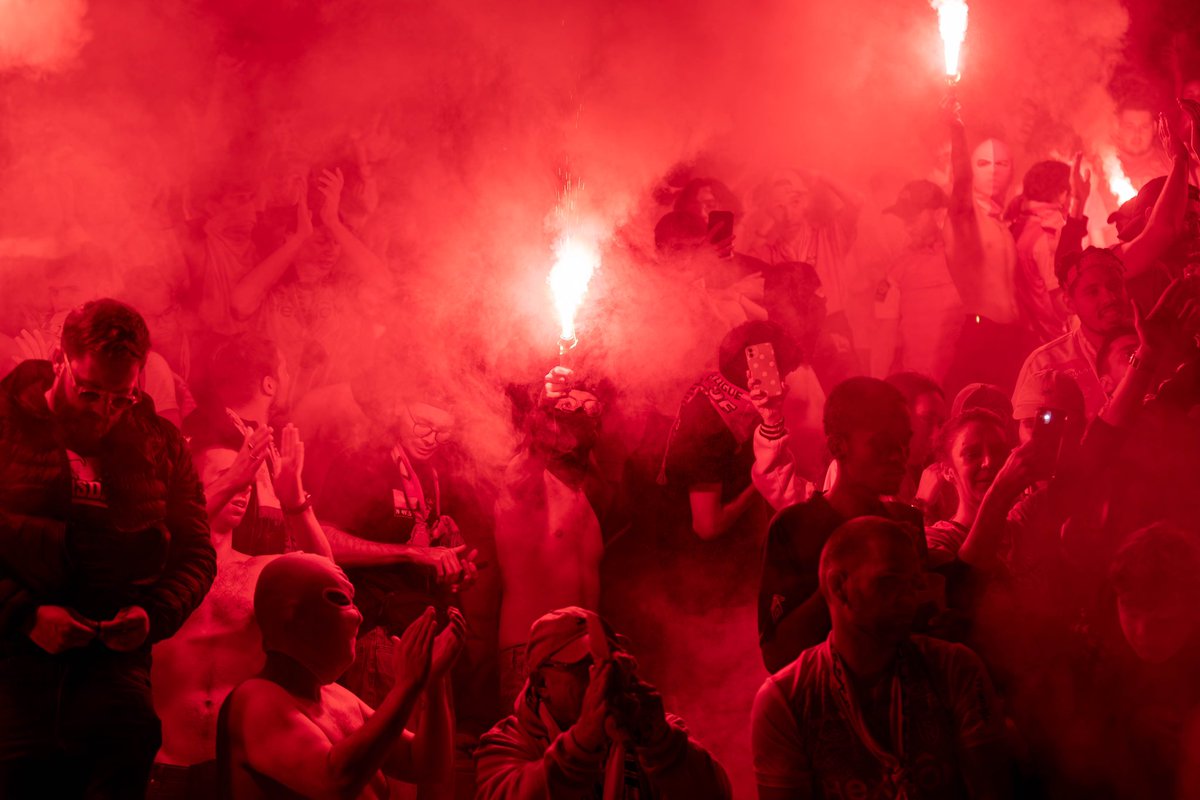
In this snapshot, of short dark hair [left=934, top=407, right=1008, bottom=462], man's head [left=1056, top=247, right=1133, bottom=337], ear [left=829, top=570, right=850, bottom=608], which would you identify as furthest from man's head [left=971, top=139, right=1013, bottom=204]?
ear [left=829, top=570, right=850, bottom=608]

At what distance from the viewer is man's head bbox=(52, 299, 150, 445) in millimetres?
6305

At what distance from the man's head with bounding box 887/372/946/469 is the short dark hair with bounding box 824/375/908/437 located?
9 cm

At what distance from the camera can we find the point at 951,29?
748cm

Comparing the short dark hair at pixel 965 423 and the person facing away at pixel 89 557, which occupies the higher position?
the short dark hair at pixel 965 423

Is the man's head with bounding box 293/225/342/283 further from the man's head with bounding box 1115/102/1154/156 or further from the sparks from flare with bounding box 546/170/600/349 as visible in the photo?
the man's head with bounding box 1115/102/1154/156

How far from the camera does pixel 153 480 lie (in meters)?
6.32

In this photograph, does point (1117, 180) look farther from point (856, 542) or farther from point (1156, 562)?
point (856, 542)

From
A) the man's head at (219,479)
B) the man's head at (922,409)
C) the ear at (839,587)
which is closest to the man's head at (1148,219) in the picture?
the man's head at (922,409)

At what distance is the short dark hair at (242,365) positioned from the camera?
22.4ft

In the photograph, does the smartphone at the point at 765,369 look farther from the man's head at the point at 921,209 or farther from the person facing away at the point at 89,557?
the person facing away at the point at 89,557

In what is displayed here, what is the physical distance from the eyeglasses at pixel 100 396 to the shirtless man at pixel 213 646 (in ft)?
1.64

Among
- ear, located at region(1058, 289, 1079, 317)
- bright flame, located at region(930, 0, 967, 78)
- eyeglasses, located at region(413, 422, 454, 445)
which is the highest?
bright flame, located at region(930, 0, 967, 78)

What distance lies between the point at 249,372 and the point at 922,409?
12.3 ft

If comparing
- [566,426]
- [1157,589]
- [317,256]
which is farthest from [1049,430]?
[317,256]
